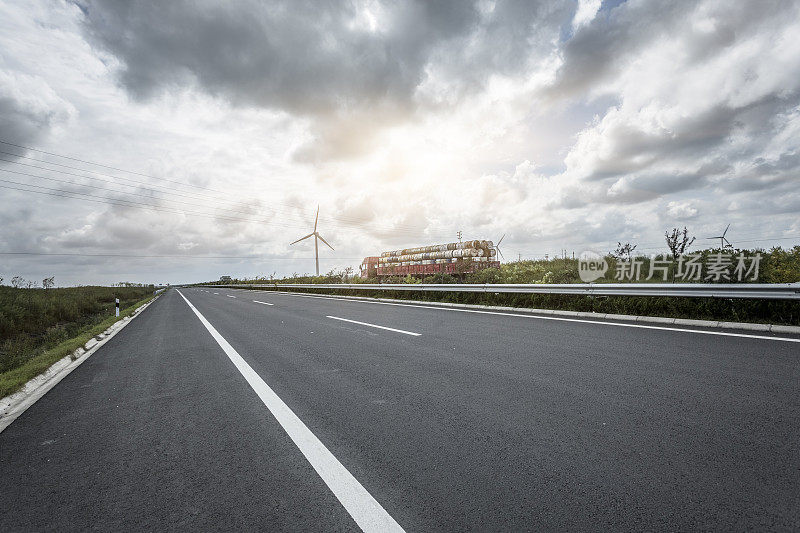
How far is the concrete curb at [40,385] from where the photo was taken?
419 cm

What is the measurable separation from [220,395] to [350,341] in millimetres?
2860

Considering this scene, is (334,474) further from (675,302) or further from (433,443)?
(675,302)

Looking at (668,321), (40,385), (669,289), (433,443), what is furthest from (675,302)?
(40,385)

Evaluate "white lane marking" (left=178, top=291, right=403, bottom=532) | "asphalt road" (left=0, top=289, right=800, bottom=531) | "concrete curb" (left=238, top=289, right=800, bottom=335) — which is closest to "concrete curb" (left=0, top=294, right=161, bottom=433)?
"asphalt road" (left=0, top=289, right=800, bottom=531)

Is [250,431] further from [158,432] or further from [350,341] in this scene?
[350,341]

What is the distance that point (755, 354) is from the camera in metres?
4.72

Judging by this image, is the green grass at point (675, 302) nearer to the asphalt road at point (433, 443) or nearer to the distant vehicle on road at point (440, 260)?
the asphalt road at point (433, 443)

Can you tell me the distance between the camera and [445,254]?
20.2 m

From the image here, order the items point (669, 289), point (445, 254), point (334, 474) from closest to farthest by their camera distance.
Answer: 1. point (334, 474)
2. point (669, 289)
3. point (445, 254)

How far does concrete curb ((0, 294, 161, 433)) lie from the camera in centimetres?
419

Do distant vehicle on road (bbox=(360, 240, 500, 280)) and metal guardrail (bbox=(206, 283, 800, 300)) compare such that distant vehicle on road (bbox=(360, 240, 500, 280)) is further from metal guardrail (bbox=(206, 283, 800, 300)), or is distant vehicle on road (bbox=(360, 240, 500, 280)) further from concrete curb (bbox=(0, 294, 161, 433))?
concrete curb (bbox=(0, 294, 161, 433))

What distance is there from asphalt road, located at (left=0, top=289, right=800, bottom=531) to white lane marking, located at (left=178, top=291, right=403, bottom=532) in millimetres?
19

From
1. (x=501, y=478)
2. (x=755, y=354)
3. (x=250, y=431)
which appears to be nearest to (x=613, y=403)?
(x=501, y=478)

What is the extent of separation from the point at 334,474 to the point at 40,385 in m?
5.54
